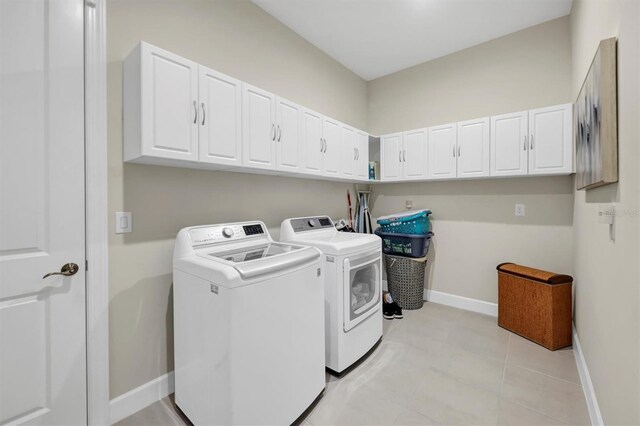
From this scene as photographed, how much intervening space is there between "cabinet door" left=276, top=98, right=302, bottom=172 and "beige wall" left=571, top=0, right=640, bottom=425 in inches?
75.2

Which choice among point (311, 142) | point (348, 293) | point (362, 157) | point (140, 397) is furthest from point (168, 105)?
point (362, 157)

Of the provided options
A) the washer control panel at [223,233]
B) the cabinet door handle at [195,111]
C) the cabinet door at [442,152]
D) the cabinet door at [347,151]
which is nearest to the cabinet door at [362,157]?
the cabinet door at [347,151]

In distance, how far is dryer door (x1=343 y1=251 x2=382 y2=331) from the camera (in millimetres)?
2049

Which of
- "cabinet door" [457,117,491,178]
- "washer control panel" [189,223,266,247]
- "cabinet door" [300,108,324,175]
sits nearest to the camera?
"washer control panel" [189,223,266,247]

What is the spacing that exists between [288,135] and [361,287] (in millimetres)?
1443

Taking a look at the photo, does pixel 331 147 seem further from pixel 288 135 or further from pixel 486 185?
pixel 486 185

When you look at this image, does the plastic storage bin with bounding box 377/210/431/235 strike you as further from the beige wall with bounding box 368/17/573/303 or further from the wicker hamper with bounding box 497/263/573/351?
the wicker hamper with bounding box 497/263/573/351

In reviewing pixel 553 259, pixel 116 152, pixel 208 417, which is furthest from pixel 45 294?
pixel 553 259

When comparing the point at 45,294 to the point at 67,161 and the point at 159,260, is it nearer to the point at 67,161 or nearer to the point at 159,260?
the point at 159,260

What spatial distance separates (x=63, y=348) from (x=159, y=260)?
62cm

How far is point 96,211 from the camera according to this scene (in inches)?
60.7

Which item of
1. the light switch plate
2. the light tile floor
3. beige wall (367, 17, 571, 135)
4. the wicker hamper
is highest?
beige wall (367, 17, 571, 135)

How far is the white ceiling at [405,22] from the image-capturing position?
248cm

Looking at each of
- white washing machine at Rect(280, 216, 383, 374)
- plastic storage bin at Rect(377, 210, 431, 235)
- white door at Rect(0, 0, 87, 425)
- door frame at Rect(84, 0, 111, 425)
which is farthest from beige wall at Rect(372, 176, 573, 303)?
white door at Rect(0, 0, 87, 425)
